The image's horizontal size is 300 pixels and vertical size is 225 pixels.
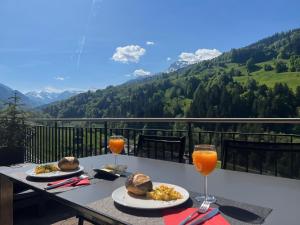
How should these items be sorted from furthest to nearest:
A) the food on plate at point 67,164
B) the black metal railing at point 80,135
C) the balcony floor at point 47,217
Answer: the black metal railing at point 80,135 → the balcony floor at point 47,217 → the food on plate at point 67,164

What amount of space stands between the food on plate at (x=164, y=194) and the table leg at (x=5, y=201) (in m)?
0.49

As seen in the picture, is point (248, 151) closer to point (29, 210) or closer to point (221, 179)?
point (221, 179)

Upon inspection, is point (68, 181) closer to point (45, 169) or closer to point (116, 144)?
point (45, 169)

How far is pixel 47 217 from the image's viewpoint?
2674mm

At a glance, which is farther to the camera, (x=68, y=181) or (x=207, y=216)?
(x=68, y=181)

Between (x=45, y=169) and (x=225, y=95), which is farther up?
(x=225, y=95)

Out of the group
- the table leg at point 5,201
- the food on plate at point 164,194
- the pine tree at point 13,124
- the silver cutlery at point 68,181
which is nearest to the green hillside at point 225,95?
the pine tree at point 13,124

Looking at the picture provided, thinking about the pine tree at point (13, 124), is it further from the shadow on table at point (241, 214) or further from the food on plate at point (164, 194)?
the shadow on table at point (241, 214)

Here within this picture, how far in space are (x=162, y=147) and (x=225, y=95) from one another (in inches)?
1513

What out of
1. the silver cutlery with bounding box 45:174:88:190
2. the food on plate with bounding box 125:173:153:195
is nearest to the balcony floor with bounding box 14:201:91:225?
the silver cutlery with bounding box 45:174:88:190

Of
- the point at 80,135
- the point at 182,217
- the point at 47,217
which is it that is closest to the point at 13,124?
the point at 80,135

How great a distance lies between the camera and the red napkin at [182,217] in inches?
34.1

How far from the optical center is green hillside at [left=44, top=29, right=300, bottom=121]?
3638cm

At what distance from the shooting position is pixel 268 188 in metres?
1.23
